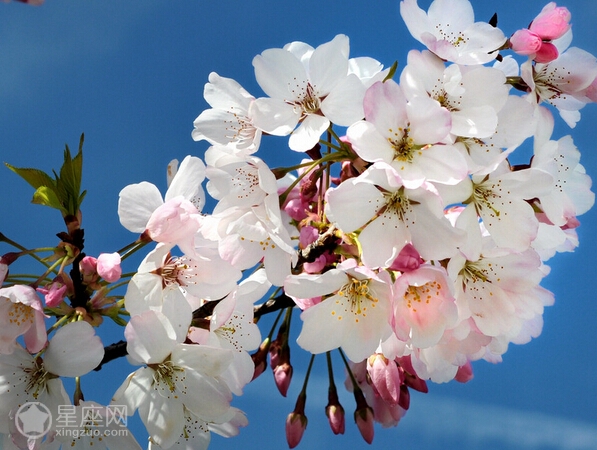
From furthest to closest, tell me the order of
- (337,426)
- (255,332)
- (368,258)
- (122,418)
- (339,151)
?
(337,426), (255,332), (339,151), (122,418), (368,258)

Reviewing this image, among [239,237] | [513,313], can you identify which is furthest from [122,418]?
[513,313]

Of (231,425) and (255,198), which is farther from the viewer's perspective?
(231,425)

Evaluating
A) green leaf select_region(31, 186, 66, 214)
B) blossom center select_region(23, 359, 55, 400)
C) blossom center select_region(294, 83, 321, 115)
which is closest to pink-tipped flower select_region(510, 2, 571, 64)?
blossom center select_region(294, 83, 321, 115)

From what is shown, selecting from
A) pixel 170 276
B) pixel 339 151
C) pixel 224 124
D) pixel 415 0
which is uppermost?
pixel 415 0

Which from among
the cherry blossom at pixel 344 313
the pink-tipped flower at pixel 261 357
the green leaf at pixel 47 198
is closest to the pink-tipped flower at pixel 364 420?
the pink-tipped flower at pixel 261 357

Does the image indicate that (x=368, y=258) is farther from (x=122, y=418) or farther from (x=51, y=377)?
(x=51, y=377)

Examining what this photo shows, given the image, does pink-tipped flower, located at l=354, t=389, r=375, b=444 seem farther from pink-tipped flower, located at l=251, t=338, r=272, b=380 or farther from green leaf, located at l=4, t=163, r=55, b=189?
green leaf, located at l=4, t=163, r=55, b=189

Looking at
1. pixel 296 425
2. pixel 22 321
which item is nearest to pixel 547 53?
pixel 296 425
